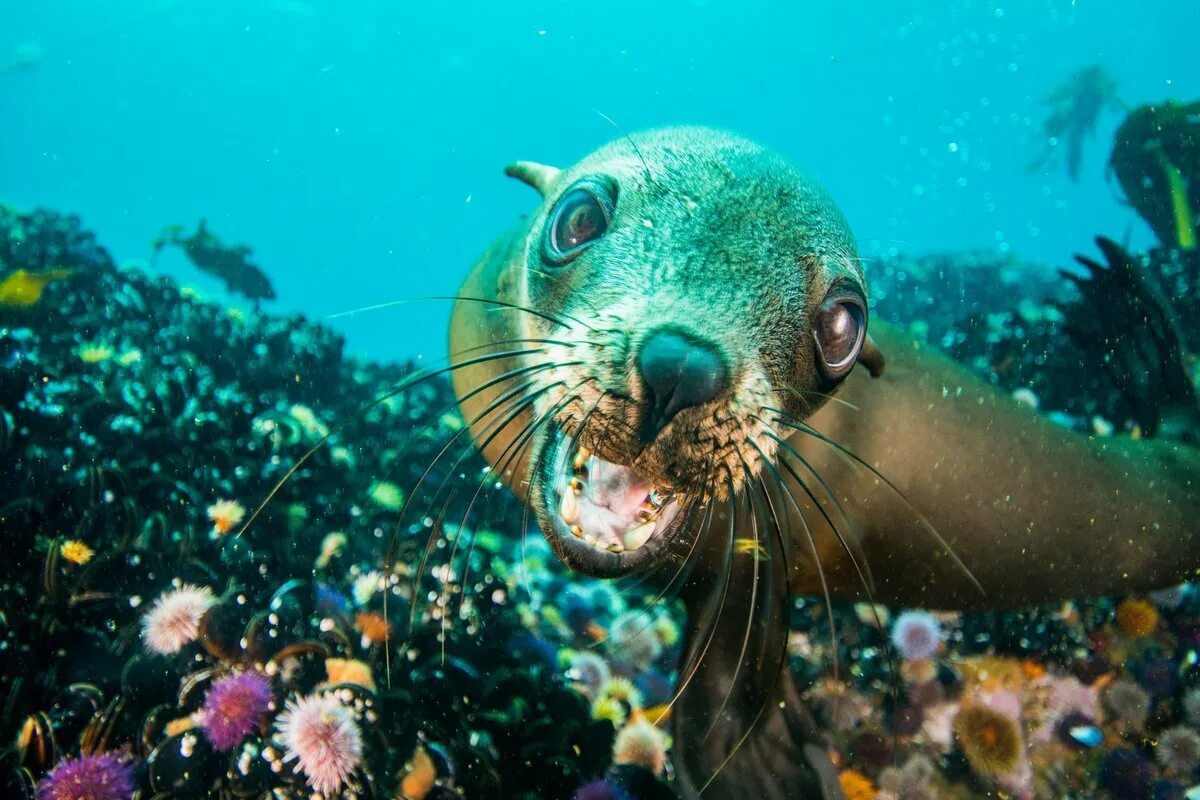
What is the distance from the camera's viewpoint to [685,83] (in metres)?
79.4

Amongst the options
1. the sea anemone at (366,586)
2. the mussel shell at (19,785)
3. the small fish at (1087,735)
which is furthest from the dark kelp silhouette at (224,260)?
the small fish at (1087,735)

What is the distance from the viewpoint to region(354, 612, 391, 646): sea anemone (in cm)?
234

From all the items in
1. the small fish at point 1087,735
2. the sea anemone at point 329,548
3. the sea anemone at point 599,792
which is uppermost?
the sea anemone at point 329,548

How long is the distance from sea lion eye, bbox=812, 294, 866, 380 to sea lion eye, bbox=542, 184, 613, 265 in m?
0.64

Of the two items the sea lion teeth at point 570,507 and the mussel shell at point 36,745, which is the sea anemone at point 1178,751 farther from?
the mussel shell at point 36,745

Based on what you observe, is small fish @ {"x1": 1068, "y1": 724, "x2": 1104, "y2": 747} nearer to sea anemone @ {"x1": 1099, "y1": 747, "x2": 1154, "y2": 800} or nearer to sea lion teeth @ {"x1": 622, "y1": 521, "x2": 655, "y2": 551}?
sea anemone @ {"x1": 1099, "y1": 747, "x2": 1154, "y2": 800}

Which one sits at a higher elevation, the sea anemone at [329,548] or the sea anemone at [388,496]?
the sea anemone at [388,496]

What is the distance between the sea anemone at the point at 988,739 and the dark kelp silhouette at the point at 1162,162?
204 inches

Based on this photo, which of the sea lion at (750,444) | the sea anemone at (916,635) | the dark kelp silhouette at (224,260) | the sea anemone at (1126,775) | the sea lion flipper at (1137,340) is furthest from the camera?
the dark kelp silhouette at (224,260)

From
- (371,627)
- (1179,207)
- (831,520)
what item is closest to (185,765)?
(371,627)

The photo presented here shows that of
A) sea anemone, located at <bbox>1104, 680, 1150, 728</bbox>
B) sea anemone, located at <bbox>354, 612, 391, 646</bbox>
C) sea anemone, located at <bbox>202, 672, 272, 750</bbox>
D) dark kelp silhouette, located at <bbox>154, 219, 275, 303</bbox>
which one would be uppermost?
dark kelp silhouette, located at <bbox>154, 219, 275, 303</bbox>

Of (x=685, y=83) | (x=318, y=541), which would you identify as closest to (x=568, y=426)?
(x=318, y=541)

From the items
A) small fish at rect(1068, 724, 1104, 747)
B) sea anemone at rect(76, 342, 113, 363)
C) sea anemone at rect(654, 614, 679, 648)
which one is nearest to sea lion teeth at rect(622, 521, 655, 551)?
sea anemone at rect(654, 614, 679, 648)

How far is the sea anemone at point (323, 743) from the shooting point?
6.06 feet
